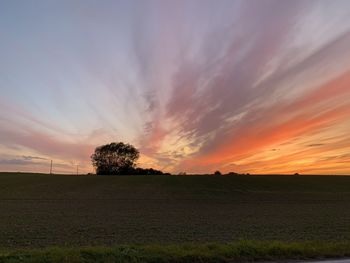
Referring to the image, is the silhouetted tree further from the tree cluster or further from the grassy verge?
the grassy verge

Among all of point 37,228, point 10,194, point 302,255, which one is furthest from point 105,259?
point 10,194

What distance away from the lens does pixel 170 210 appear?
133 ft

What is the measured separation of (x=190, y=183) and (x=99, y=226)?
57799 millimetres

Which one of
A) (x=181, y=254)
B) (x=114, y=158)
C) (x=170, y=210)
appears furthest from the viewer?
(x=114, y=158)

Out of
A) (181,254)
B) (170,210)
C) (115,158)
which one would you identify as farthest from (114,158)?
(181,254)

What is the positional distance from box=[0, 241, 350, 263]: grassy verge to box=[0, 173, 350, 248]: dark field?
662 cm

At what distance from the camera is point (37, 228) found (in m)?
24.2

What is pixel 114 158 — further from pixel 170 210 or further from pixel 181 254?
pixel 181 254

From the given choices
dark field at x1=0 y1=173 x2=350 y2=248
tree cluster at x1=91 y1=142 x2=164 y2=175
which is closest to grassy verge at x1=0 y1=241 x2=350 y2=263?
dark field at x1=0 y1=173 x2=350 y2=248

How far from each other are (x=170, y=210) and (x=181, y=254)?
30.5 m

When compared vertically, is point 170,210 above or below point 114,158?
below

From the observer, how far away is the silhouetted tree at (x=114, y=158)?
148 meters

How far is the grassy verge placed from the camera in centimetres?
983

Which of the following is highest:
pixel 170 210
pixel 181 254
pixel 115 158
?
pixel 115 158
